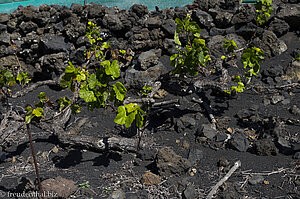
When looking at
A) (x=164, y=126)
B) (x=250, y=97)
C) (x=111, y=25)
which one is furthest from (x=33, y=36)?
(x=250, y=97)

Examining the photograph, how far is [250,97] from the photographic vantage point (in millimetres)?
Result: 3787

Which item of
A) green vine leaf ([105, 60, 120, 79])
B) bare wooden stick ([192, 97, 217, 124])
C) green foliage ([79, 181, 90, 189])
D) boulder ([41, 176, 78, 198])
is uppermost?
green vine leaf ([105, 60, 120, 79])

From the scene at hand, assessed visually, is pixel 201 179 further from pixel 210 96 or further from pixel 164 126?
pixel 210 96

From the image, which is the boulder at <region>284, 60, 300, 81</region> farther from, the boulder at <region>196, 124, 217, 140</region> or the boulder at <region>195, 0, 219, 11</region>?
the boulder at <region>195, 0, 219, 11</region>

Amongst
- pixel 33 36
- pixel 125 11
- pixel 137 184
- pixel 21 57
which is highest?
pixel 125 11

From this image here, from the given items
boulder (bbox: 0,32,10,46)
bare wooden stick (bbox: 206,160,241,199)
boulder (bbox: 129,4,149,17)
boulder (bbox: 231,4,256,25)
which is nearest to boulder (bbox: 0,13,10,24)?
boulder (bbox: 0,32,10,46)

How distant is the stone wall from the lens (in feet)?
15.3

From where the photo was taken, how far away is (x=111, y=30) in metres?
4.84

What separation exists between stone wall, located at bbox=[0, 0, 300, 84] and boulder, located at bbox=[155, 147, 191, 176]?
207 centimetres

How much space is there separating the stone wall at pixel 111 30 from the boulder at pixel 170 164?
207cm

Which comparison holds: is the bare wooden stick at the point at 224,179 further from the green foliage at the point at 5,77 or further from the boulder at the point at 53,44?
the boulder at the point at 53,44

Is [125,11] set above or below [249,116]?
above

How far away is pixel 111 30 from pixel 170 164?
300 centimetres

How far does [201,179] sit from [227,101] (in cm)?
140
